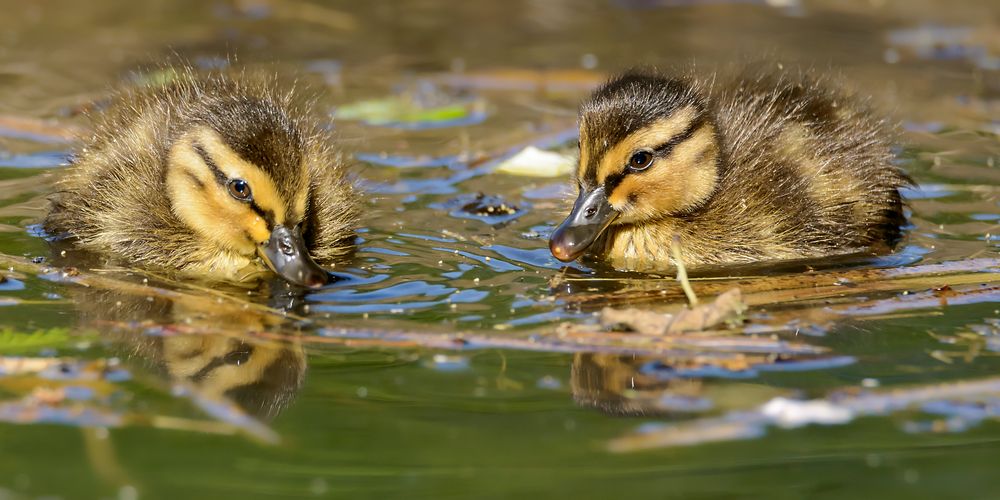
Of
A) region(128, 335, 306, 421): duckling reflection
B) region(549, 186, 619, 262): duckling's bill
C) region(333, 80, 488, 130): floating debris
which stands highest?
region(333, 80, 488, 130): floating debris

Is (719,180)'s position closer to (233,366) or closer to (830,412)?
(830,412)

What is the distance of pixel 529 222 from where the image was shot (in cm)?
625

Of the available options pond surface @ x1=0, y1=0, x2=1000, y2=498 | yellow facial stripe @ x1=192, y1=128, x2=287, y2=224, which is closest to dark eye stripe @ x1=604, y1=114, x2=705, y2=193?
pond surface @ x1=0, y1=0, x2=1000, y2=498

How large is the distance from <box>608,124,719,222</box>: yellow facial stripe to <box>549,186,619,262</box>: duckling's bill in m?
0.06

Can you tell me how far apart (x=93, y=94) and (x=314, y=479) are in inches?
204

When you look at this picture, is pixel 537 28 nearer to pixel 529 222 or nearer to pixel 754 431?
pixel 529 222

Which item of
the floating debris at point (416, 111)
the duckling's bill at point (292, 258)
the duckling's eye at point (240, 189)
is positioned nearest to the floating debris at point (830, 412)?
the duckling's bill at point (292, 258)

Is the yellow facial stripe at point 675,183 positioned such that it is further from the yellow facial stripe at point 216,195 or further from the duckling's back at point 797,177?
the yellow facial stripe at point 216,195

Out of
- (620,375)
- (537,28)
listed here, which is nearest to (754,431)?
(620,375)

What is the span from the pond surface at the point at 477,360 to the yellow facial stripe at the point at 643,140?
0.43 m

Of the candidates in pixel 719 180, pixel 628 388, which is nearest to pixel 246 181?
pixel 628 388

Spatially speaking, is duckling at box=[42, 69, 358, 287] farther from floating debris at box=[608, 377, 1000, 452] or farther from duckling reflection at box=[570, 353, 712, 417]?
floating debris at box=[608, 377, 1000, 452]

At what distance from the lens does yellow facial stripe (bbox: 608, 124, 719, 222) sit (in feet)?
18.4

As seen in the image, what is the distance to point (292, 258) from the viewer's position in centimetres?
510
